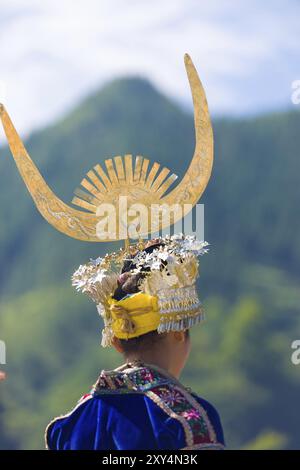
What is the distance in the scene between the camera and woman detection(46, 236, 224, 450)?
3.44 m

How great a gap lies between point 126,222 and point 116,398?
0.68 metres

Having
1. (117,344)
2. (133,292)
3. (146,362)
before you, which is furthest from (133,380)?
(133,292)

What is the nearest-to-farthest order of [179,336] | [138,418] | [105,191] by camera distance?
[138,418] → [179,336] → [105,191]

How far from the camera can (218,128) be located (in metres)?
23.7

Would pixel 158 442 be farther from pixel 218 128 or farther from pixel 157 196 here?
pixel 218 128

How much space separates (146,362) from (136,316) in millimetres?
158

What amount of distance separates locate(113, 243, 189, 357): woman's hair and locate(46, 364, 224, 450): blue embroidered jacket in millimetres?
77

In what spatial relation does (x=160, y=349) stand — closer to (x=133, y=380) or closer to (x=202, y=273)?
(x=133, y=380)

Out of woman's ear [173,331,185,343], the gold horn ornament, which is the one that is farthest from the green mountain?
woman's ear [173,331,185,343]

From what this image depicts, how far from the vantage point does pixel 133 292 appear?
3713 millimetres

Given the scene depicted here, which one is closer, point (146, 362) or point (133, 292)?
point (146, 362)

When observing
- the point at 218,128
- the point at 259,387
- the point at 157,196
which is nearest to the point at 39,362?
the point at 259,387

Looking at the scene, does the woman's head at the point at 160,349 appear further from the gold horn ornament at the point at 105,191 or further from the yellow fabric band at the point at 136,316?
the gold horn ornament at the point at 105,191

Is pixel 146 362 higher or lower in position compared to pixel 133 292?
lower
